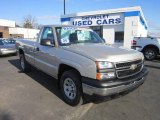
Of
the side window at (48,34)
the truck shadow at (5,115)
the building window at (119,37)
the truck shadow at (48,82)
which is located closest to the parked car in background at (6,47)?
the truck shadow at (48,82)

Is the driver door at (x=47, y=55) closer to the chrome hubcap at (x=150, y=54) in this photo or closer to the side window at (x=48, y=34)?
the side window at (x=48, y=34)

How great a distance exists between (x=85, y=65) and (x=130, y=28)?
15366 millimetres

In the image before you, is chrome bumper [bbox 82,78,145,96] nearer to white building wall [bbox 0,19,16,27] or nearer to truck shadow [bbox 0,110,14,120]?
truck shadow [bbox 0,110,14,120]

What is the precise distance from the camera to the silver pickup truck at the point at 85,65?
142 inches

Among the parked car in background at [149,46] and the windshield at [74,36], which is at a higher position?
the windshield at [74,36]

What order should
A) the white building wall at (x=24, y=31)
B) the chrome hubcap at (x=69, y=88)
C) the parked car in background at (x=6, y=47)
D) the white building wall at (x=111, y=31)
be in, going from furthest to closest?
the white building wall at (x=24, y=31) < the white building wall at (x=111, y=31) < the parked car in background at (x=6, y=47) < the chrome hubcap at (x=69, y=88)

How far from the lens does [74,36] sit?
5.19 meters

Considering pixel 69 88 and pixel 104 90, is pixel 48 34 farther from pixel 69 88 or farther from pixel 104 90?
pixel 104 90

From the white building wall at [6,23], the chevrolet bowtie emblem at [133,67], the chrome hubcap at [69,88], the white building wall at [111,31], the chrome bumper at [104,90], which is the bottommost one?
the chrome hubcap at [69,88]

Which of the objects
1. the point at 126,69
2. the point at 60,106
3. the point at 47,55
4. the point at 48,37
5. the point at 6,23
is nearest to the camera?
the point at 126,69

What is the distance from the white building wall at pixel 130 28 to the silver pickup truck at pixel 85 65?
1328cm

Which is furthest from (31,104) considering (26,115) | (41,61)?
(41,61)

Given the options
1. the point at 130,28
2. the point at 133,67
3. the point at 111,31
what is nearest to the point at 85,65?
the point at 133,67

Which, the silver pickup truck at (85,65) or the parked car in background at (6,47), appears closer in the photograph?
the silver pickup truck at (85,65)
